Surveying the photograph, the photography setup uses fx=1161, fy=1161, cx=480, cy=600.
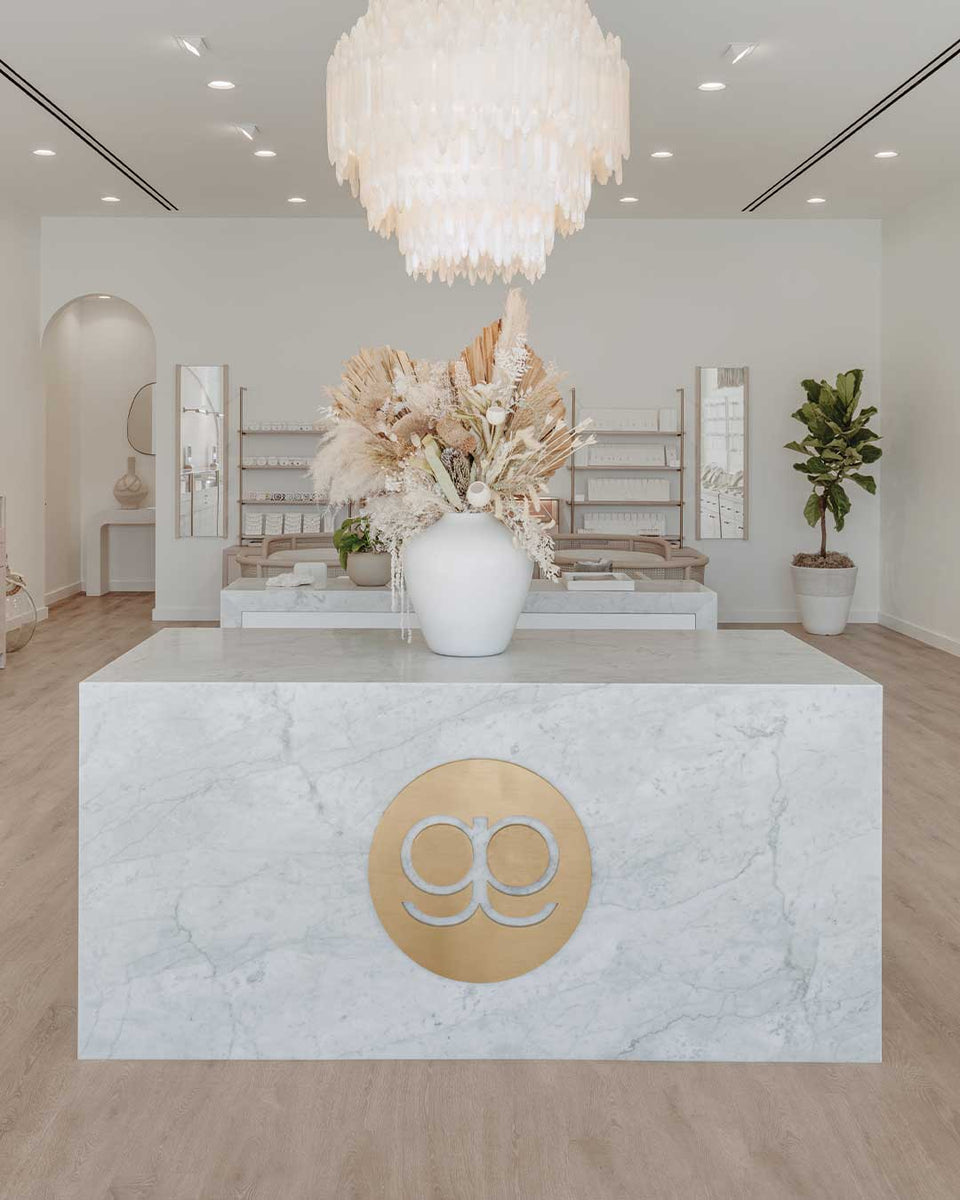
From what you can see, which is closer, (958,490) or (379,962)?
(379,962)

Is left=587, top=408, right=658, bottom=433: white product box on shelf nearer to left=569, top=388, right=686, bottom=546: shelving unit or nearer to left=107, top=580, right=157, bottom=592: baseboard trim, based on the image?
left=569, top=388, right=686, bottom=546: shelving unit

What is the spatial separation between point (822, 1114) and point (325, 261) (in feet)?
27.5

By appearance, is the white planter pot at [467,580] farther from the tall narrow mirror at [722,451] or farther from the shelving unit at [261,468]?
the tall narrow mirror at [722,451]

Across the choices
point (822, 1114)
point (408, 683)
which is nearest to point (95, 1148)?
point (408, 683)

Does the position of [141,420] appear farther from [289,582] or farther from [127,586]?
[289,582]

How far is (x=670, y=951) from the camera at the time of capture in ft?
7.95

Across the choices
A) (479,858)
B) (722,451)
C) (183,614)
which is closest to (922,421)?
(722,451)

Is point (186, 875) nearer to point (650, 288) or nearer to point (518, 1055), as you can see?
point (518, 1055)

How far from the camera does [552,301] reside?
31.1 feet

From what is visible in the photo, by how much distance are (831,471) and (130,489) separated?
6.80 meters

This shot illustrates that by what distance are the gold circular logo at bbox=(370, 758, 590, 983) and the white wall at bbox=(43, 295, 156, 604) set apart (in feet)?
32.6

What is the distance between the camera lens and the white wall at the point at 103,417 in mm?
11688

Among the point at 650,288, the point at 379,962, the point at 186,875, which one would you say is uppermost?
the point at 650,288

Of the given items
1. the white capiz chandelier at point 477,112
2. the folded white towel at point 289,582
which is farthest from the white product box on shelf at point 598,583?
the white capiz chandelier at point 477,112
